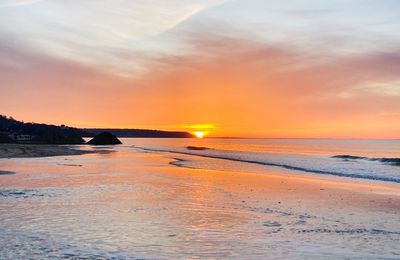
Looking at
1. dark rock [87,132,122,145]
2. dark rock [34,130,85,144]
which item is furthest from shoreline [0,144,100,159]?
dark rock [87,132,122,145]

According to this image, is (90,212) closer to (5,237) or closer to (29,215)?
(29,215)

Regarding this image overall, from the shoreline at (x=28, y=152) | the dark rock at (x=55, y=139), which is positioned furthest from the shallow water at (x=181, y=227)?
the dark rock at (x=55, y=139)

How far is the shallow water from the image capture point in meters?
9.80

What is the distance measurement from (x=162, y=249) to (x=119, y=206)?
21.2ft

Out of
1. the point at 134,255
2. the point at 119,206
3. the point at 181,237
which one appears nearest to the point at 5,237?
the point at 134,255

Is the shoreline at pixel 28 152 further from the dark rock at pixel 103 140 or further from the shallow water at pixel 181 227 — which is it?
the dark rock at pixel 103 140

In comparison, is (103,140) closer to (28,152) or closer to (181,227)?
(28,152)

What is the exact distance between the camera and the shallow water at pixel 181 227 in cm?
980

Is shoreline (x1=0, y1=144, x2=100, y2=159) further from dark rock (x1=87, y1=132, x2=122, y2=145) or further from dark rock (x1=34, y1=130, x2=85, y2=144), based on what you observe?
dark rock (x1=87, y1=132, x2=122, y2=145)

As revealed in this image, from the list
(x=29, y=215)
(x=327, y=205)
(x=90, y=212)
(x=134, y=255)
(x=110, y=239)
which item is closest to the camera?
(x=134, y=255)

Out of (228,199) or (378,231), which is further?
(228,199)

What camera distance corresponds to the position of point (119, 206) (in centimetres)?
1602

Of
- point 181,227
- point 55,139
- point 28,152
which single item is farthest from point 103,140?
point 181,227

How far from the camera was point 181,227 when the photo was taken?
12.4 m
